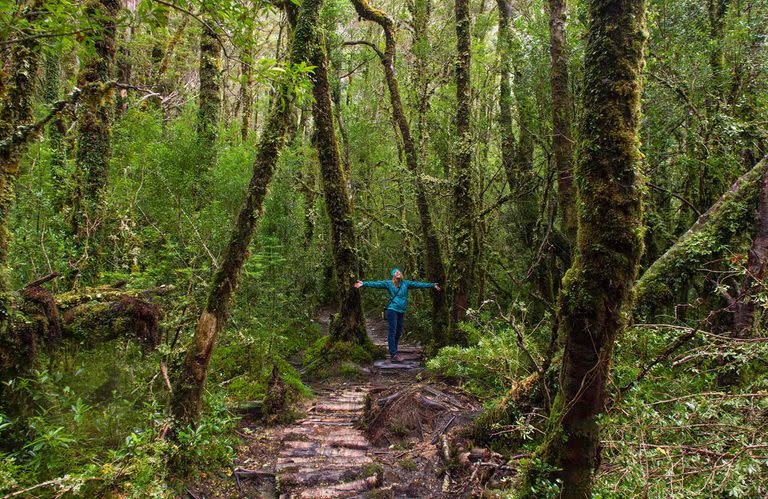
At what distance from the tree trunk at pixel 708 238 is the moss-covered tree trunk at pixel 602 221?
84.7 inches

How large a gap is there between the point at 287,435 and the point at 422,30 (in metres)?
12.0

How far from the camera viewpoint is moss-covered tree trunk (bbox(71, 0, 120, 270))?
6238mm

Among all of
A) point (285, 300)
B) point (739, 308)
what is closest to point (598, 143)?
point (739, 308)

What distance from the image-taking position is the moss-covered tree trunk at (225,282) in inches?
177

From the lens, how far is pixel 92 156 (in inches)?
263

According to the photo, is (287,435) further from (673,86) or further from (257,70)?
(673,86)


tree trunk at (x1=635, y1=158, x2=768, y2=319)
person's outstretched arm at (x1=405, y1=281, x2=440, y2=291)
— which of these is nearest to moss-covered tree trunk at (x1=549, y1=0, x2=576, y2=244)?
tree trunk at (x1=635, y1=158, x2=768, y2=319)

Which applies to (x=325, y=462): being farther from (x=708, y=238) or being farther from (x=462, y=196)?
(x=462, y=196)

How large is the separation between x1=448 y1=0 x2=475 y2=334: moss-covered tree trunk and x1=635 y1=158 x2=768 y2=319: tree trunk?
14.0ft

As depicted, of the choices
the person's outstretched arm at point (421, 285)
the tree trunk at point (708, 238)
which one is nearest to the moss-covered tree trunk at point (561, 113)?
the tree trunk at point (708, 238)

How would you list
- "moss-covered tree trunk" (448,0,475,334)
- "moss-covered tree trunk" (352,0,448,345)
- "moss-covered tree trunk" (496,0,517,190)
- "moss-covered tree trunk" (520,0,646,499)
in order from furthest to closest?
1. "moss-covered tree trunk" (496,0,517,190)
2. "moss-covered tree trunk" (352,0,448,345)
3. "moss-covered tree trunk" (448,0,475,334)
4. "moss-covered tree trunk" (520,0,646,499)

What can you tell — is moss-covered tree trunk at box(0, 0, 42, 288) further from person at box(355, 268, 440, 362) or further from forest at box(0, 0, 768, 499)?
person at box(355, 268, 440, 362)

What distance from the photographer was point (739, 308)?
450cm

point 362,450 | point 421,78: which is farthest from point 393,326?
point 421,78
